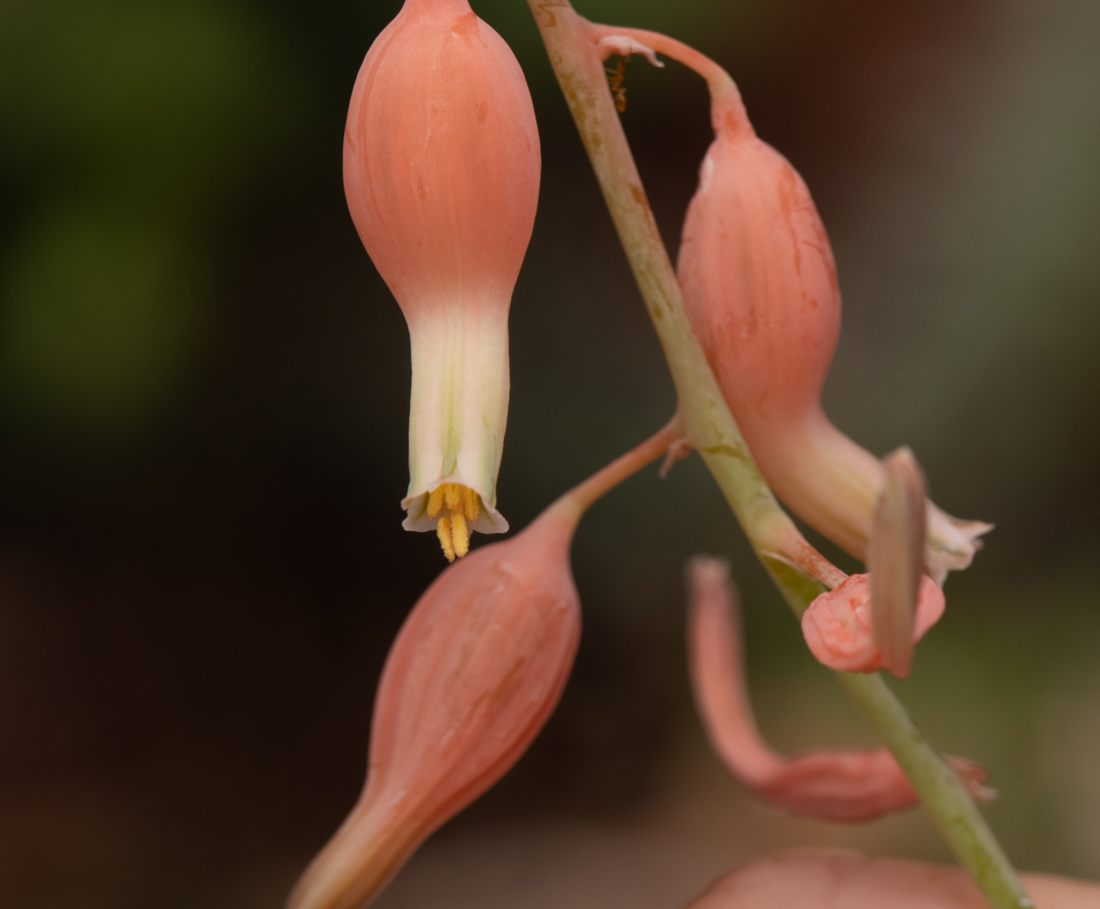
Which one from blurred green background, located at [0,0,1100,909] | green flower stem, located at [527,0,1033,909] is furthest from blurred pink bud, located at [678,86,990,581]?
blurred green background, located at [0,0,1100,909]

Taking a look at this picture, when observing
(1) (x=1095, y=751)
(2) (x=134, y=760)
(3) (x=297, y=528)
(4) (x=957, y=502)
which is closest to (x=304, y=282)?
(3) (x=297, y=528)

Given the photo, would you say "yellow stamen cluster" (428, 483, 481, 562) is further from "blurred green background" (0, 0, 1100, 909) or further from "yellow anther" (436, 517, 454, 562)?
"blurred green background" (0, 0, 1100, 909)

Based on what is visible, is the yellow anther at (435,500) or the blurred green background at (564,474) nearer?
the yellow anther at (435,500)

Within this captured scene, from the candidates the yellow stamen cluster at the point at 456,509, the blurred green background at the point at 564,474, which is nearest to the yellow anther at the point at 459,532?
the yellow stamen cluster at the point at 456,509

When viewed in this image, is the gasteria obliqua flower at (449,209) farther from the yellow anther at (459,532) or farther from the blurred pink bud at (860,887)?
the blurred pink bud at (860,887)

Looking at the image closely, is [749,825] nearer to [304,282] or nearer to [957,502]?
[957,502]

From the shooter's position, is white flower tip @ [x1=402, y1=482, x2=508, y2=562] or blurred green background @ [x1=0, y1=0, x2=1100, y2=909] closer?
white flower tip @ [x1=402, y1=482, x2=508, y2=562]

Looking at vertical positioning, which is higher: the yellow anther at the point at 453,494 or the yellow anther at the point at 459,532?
the yellow anther at the point at 453,494

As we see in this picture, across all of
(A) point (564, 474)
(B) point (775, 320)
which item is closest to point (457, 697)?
(B) point (775, 320)

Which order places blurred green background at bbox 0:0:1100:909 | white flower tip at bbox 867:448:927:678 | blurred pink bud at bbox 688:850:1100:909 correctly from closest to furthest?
white flower tip at bbox 867:448:927:678 → blurred pink bud at bbox 688:850:1100:909 → blurred green background at bbox 0:0:1100:909
